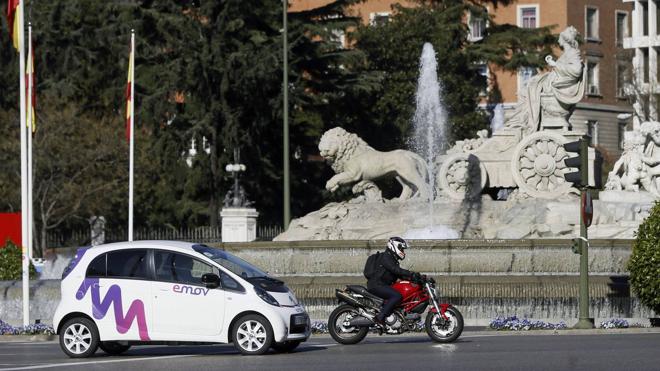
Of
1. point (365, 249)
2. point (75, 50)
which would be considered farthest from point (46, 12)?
point (365, 249)

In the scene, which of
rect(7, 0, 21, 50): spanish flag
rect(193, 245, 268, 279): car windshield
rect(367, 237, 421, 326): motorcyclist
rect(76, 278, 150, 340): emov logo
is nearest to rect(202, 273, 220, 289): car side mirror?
rect(193, 245, 268, 279): car windshield

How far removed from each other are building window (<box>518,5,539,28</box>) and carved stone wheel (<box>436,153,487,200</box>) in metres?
56.3

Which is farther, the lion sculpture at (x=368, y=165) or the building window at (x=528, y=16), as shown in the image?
the building window at (x=528, y=16)

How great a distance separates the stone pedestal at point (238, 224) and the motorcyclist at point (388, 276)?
23.3 meters

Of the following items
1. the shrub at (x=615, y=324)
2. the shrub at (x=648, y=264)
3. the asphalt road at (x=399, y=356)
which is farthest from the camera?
the shrub at (x=648, y=264)

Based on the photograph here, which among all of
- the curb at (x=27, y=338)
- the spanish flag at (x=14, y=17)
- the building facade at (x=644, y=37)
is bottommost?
the curb at (x=27, y=338)

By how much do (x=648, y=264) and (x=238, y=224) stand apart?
20946 millimetres

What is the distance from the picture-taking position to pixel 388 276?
1017 inches

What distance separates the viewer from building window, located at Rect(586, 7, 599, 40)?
314ft

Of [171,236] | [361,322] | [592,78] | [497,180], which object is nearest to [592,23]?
[592,78]

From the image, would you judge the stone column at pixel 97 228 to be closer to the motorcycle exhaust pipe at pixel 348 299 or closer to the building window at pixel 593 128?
the motorcycle exhaust pipe at pixel 348 299

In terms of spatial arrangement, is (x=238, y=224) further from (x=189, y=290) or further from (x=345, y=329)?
(x=189, y=290)

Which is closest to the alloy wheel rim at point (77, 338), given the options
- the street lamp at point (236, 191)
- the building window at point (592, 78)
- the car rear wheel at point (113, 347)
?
the car rear wheel at point (113, 347)

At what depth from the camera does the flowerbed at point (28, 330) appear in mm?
29938
